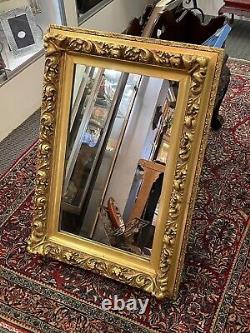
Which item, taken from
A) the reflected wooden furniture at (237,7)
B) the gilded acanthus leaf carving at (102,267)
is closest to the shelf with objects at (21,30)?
the gilded acanthus leaf carving at (102,267)

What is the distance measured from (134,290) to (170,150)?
51 centimetres

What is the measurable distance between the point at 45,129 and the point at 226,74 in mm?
1016

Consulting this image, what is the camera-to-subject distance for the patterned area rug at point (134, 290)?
4.71 ft

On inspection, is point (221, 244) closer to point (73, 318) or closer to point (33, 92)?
point (73, 318)

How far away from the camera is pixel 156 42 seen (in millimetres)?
1325

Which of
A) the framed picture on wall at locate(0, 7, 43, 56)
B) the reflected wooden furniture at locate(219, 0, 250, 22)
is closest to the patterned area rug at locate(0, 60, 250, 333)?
the framed picture on wall at locate(0, 7, 43, 56)

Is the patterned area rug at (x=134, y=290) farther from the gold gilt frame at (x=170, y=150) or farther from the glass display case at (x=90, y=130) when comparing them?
the glass display case at (x=90, y=130)

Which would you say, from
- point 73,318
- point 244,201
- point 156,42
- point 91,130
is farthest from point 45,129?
point 244,201

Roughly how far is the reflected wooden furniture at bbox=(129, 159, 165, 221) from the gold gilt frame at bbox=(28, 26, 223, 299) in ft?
0.17

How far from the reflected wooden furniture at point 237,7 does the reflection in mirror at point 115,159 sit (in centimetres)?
201

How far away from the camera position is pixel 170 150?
140 cm

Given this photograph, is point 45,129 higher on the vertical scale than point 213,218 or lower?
higher

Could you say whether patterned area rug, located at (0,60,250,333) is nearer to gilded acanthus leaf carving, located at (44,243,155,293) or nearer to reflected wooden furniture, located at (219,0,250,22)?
gilded acanthus leaf carving, located at (44,243,155,293)

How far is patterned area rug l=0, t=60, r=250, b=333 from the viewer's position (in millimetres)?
1437
